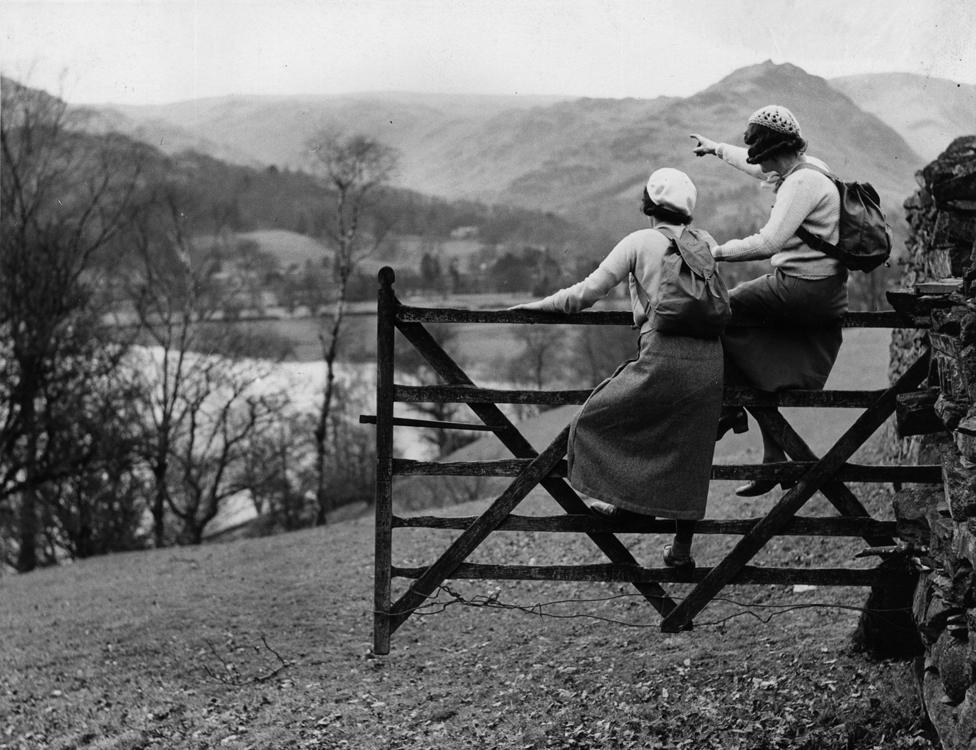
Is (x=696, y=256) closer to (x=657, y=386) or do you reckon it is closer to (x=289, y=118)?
(x=657, y=386)

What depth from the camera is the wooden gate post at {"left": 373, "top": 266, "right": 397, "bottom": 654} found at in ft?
21.4

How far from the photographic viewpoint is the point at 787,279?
5973 mm

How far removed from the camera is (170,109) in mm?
77188

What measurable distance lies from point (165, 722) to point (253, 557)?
11.9 meters

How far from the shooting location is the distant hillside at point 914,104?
33000mm

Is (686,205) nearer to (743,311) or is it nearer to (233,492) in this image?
(743,311)

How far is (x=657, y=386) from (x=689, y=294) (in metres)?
0.57

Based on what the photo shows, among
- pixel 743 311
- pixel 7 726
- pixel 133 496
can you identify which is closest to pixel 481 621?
pixel 7 726

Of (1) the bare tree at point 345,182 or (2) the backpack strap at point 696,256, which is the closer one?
(2) the backpack strap at point 696,256

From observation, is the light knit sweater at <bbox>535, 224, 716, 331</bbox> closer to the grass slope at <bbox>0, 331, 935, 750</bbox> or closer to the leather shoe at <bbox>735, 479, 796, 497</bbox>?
the leather shoe at <bbox>735, 479, 796, 497</bbox>

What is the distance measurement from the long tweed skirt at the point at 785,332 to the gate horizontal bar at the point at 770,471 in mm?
552

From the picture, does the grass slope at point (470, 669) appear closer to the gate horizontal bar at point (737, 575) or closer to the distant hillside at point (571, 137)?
the gate horizontal bar at point (737, 575)

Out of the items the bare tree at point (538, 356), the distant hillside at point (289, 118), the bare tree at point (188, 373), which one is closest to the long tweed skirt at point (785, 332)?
the bare tree at point (188, 373)

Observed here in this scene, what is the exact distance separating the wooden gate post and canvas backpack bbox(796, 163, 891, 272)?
2.61 m
